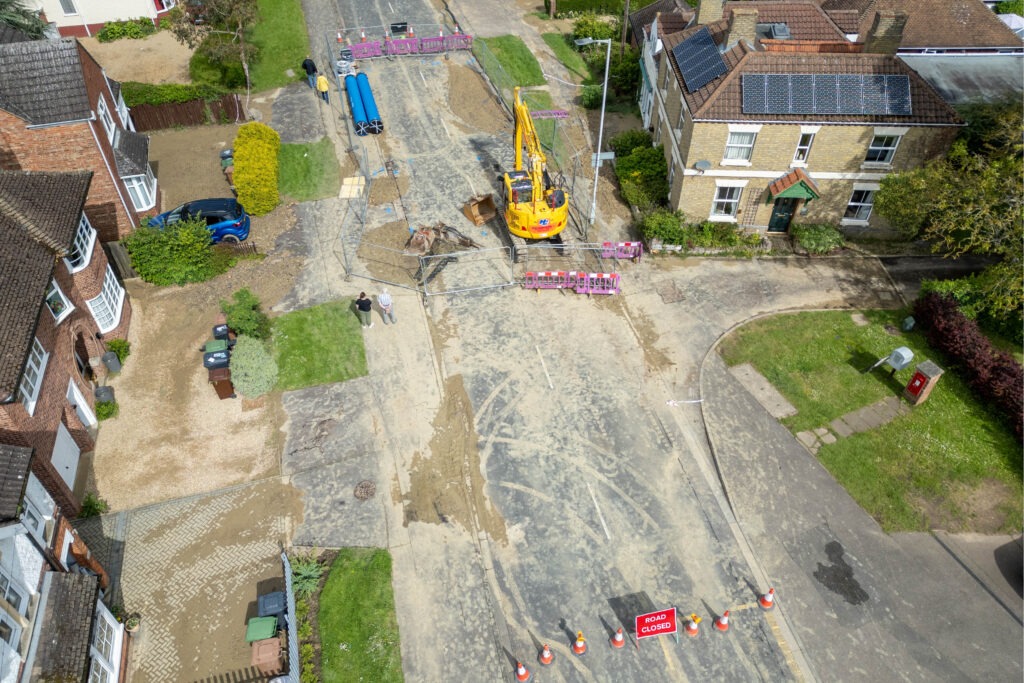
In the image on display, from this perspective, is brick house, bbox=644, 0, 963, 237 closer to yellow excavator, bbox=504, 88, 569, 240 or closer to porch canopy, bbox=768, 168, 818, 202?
porch canopy, bbox=768, 168, 818, 202

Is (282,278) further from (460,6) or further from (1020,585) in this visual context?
(460,6)

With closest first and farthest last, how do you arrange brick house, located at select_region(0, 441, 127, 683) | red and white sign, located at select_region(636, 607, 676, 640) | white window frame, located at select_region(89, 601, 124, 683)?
1. brick house, located at select_region(0, 441, 127, 683)
2. white window frame, located at select_region(89, 601, 124, 683)
3. red and white sign, located at select_region(636, 607, 676, 640)

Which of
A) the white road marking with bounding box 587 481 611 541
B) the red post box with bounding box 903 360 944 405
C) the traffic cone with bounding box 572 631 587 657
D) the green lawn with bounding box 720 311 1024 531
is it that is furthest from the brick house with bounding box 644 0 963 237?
the traffic cone with bounding box 572 631 587 657

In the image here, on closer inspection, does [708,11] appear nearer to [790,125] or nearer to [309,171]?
[790,125]

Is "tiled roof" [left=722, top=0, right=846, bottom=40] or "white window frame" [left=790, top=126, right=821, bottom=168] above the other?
"tiled roof" [left=722, top=0, right=846, bottom=40]

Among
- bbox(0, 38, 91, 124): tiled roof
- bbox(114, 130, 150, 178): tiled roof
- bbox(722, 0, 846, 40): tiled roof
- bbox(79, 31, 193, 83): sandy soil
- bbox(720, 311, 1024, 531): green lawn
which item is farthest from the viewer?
bbox(79, 31, 193, 83): sandy soil

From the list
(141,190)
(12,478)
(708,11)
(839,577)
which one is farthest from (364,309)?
(708,11)

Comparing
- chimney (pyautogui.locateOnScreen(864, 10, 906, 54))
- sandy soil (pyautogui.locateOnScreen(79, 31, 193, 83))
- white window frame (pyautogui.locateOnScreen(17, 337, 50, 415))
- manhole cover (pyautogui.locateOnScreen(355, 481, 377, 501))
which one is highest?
Result: chimney (pyautogui.locateOnScreen(864, 10, 906, 54))

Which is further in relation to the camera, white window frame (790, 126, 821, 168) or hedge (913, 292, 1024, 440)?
white window frame (790, 126, 821, 168)
